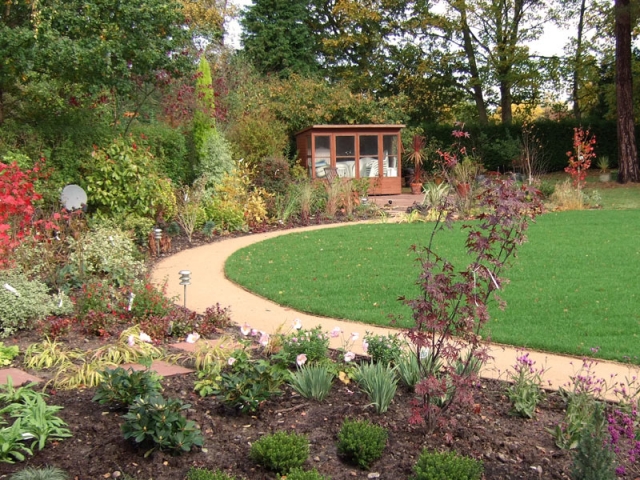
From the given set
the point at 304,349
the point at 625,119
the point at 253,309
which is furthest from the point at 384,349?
the point at 625,119

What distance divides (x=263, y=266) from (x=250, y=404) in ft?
16.7

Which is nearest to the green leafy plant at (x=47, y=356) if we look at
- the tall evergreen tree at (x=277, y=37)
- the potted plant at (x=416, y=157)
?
the potted plant at (x=416, y=157)

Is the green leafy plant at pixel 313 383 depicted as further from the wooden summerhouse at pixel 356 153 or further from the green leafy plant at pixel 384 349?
the wooden summerhouse at pixel 356 153

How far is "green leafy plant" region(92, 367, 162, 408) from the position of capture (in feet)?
11.0

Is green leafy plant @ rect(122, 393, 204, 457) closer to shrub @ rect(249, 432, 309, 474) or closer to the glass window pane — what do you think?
shrub @ rect(249, 432, 309, 474)

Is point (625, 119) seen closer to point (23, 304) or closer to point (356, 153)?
point (356, 153)

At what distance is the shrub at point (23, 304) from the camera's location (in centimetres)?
507

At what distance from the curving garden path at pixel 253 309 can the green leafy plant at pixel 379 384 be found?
2.14 ft

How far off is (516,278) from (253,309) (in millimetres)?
3127

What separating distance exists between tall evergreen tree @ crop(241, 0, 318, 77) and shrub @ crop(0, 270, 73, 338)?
22172 mm

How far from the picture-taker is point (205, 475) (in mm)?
2695

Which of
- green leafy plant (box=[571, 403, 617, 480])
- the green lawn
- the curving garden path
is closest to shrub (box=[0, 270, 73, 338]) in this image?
the curving garden path

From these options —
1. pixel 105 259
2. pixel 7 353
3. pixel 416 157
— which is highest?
pixel 416 157

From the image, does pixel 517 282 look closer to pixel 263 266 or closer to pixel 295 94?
pixel 263 266
